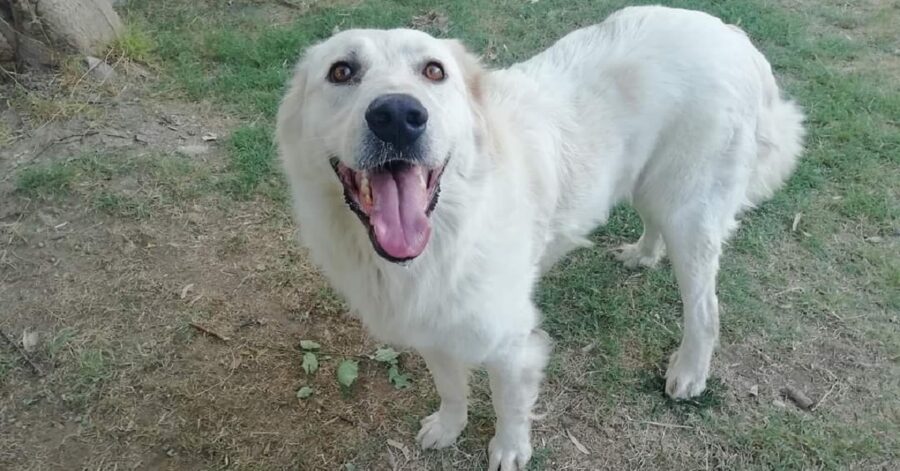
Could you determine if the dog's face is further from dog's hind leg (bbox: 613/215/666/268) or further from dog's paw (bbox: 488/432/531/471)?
dog's hind leg (bbox: 613/215/666/268)

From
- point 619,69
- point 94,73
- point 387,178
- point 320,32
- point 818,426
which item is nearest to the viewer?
point 387,178

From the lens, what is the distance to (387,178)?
2270 mm

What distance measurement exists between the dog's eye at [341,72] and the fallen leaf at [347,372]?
1577 mm

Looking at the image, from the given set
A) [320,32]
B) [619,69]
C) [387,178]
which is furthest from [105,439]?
[320,32]

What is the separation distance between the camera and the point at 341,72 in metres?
2.44

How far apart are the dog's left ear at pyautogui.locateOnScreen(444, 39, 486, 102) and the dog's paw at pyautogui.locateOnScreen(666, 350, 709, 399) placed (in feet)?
5.32

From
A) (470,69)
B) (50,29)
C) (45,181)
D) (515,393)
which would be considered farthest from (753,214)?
(50,29)

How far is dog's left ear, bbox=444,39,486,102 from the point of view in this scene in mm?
2643

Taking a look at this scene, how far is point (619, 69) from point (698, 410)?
156cm

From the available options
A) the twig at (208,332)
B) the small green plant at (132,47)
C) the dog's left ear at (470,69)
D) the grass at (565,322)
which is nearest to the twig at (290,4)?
the small green plant at (132,47)

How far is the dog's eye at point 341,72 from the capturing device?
2438 mm

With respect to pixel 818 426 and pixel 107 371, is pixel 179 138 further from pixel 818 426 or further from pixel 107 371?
pixel 818 426

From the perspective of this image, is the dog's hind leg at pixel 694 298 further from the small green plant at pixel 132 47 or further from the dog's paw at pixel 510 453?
the small green plant at pixel 132 47

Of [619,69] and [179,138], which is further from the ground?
[619,69]
